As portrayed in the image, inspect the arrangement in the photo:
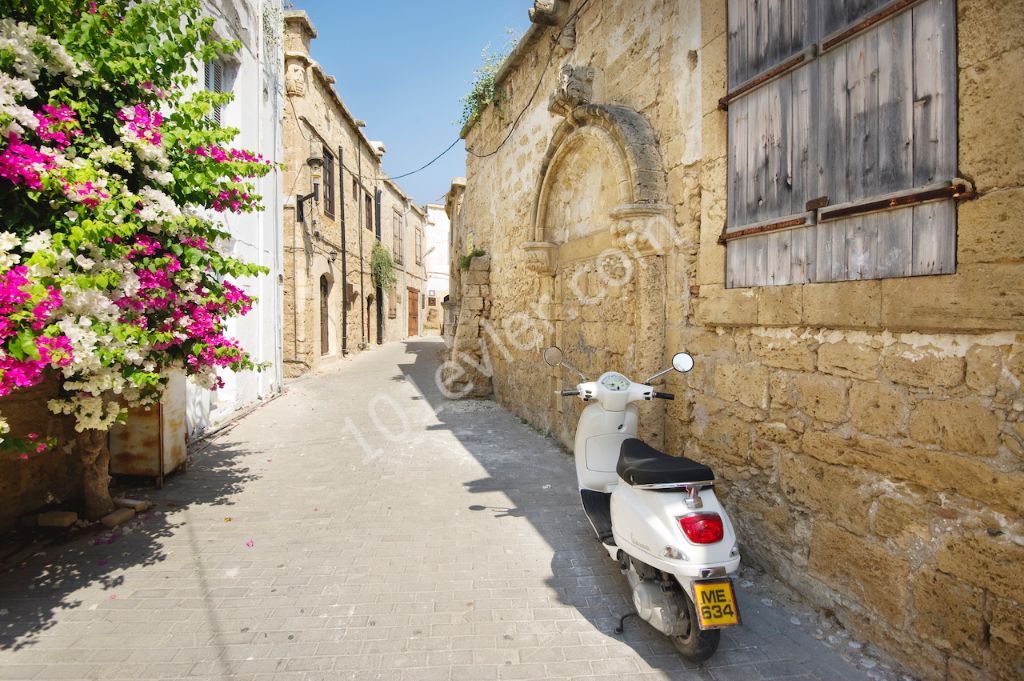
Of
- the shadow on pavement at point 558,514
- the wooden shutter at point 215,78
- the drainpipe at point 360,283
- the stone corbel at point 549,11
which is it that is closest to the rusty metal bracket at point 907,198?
the shadow on pavement at point 558,514

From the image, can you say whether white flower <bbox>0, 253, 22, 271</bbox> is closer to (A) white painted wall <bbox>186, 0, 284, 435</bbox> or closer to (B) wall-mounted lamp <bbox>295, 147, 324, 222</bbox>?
(A) white painted wall <bbox>186, 0, 284, 435</bbox>

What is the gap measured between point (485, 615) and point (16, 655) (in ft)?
7.34

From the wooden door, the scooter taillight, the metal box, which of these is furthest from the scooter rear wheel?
the wooden door

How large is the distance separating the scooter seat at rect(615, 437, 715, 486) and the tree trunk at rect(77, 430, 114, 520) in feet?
12.6

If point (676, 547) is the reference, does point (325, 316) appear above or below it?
above

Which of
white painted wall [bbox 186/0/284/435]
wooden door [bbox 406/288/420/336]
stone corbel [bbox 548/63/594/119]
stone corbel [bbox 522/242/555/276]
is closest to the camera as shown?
stone corbel [bbox 548/63/594/119]

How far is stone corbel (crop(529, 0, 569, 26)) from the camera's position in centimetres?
624

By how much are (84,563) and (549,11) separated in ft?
22.6

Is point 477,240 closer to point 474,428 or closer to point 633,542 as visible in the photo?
point 474,428

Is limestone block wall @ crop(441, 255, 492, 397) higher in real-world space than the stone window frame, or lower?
lower

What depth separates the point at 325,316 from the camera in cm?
1457

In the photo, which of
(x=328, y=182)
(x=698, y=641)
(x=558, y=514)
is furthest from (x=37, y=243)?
(x=328, y=182)

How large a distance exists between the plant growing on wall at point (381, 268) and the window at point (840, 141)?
17.9 metres

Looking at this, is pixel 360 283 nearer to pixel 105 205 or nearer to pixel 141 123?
pixel 141 123
